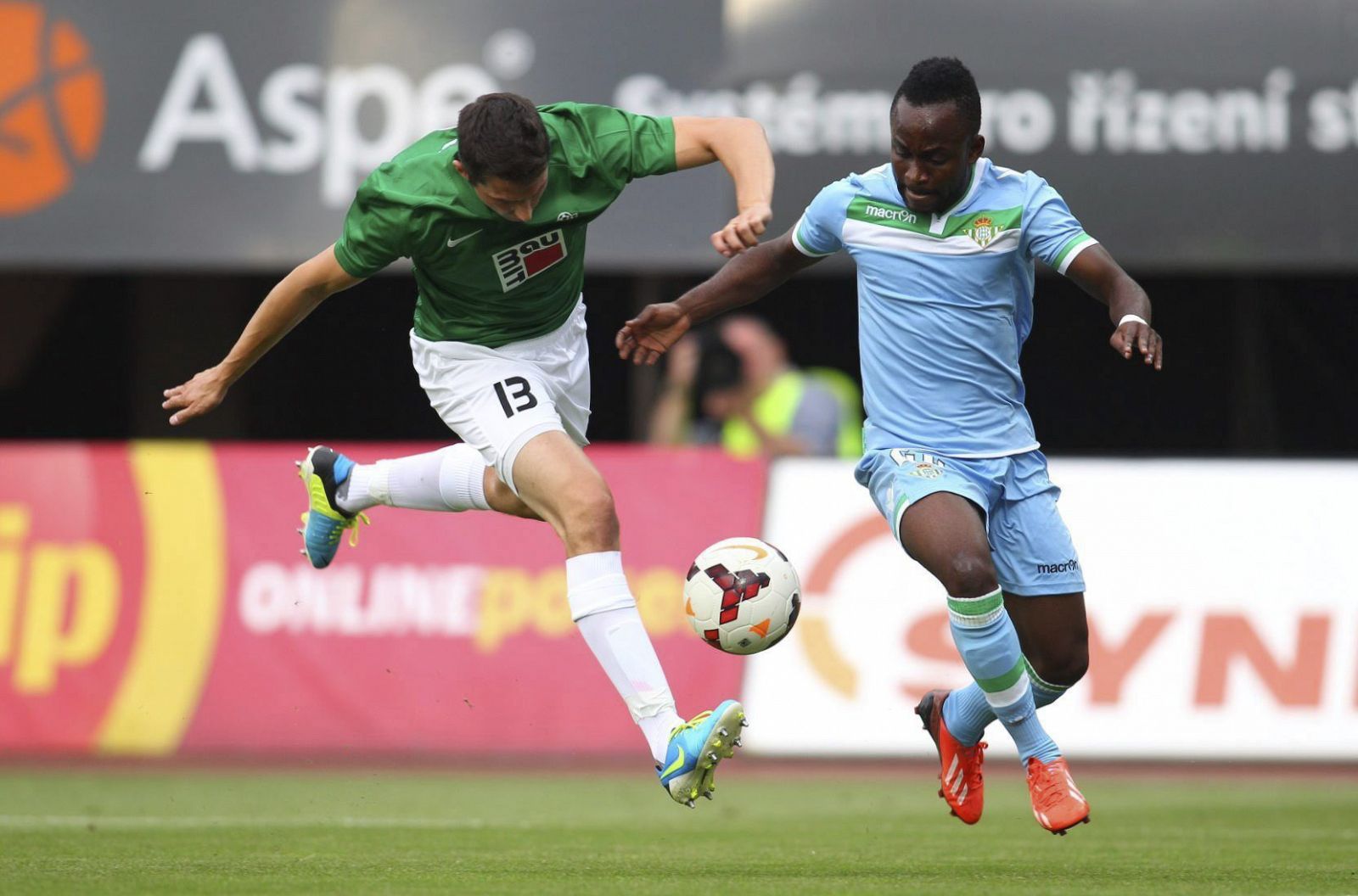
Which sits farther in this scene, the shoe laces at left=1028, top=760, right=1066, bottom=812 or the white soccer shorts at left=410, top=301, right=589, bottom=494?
the white soccer shorts at left=410, top=301, right=589, bottom=494

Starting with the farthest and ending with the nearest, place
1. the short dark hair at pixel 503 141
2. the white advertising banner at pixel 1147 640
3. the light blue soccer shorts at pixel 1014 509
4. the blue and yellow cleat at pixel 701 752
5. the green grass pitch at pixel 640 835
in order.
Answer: the white advertising banner at pixel 1147 640
the light blue soccer shorts at pixel 1014 509
the short dark hair at pixel 503 141
the blue and yellow cleat at pixel 701 752
the green grass pitch at pixel 640 835

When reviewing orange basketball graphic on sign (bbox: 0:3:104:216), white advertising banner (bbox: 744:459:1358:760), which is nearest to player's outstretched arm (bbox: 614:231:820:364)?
white advertising banner (bbox: 744:459:1358:760)

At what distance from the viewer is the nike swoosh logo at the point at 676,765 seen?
20.3 feet

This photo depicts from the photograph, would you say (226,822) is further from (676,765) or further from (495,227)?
(495,227)

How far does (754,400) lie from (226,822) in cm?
517

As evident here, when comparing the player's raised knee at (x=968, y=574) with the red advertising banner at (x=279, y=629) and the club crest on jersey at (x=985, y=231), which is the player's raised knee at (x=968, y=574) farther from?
the red advertising banner at (x=279, y=629)

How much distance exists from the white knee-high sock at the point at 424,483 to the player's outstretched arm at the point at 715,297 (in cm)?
89

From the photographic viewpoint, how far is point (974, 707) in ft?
23.3

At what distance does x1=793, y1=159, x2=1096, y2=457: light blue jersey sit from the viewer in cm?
668

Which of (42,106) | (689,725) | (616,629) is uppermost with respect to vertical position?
(42,106)

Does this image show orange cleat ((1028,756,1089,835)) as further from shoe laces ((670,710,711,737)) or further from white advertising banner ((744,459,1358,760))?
white advertising banner ((744,459,1358,760))

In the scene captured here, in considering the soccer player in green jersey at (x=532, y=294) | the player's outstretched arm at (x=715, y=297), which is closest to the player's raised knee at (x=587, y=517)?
the soccer player in green jersey at (x=532, y=294)

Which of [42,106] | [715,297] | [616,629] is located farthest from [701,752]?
[42,106]

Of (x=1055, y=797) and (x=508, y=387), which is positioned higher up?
(x=508, y=387)
